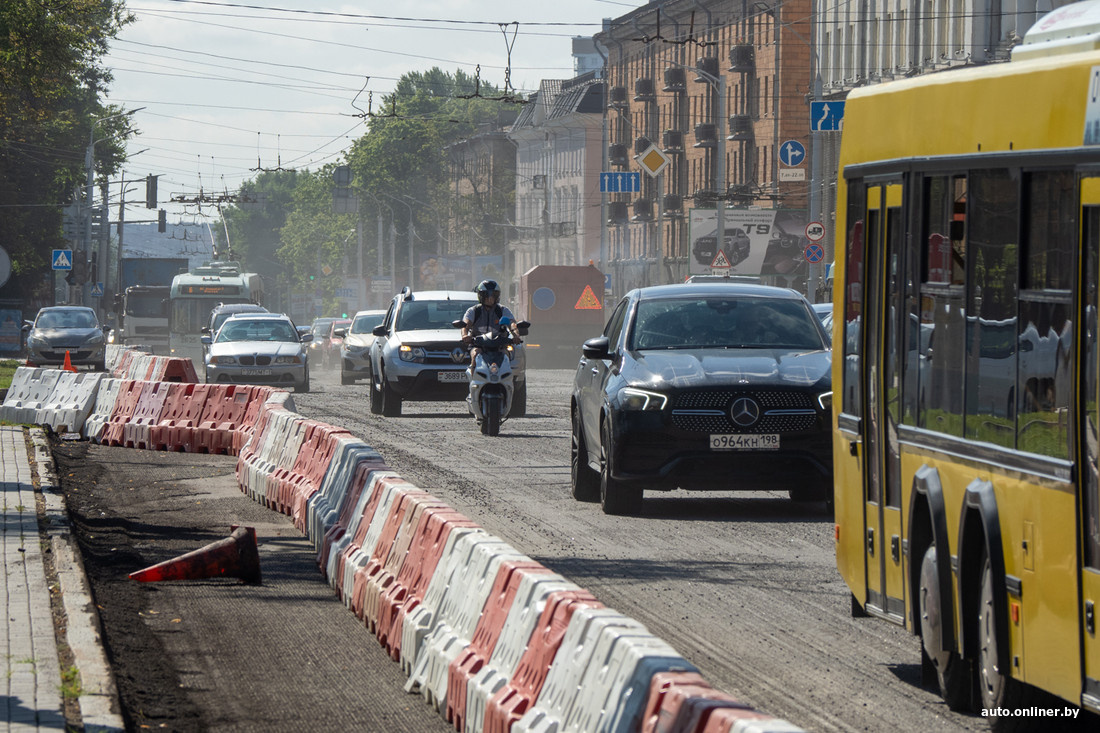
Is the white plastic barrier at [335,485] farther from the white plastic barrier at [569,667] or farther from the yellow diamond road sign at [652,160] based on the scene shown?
the yellow diamond road sign at [652,160]

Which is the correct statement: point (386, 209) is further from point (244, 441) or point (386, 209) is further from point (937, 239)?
point (937, 239)

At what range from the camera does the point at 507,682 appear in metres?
6.57

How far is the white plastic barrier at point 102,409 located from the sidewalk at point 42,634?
962 cm

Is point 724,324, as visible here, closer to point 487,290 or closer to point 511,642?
point 511,642

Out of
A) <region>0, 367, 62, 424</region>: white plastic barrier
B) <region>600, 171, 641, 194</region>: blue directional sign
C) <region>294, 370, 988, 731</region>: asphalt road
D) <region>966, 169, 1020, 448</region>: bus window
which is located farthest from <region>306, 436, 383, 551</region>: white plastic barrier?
<region>600, 171, 641, 194</region>: blue directional sign

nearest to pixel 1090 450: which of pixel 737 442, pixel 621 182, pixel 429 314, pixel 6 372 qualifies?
pixel 737 442

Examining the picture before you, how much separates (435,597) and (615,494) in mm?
6150

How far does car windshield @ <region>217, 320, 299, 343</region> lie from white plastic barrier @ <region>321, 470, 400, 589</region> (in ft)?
90.2

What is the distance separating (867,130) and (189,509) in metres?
8.48

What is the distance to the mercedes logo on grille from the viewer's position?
539 inches

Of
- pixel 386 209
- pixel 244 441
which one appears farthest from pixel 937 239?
pixel 386 209

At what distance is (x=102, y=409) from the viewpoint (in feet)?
80.6

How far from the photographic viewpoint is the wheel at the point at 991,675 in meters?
6.41

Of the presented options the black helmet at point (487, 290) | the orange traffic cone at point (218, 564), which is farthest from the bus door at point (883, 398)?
the black helmet at point (487, 290)
